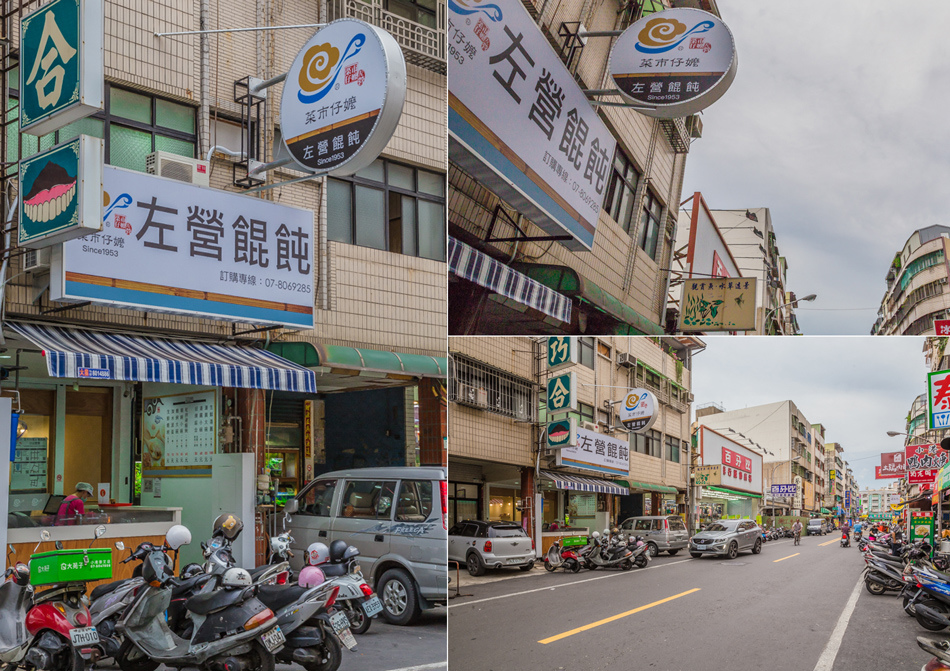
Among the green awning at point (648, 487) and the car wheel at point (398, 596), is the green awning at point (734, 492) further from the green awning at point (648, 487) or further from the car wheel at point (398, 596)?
Answer: the car wheel at point (398, 596)

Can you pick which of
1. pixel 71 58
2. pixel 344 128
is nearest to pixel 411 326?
pixel 344 128

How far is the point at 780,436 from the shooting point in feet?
10.7

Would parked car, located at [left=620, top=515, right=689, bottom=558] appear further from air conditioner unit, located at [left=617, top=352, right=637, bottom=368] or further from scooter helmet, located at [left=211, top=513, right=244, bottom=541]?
scooter helmet, located at [left=211, top=513, right=244, bottom=541]

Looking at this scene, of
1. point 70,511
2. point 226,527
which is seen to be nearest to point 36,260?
point 70,511

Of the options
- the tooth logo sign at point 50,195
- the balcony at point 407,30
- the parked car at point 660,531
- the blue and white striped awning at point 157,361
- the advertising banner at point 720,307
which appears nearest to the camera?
the parked car at point 660,531

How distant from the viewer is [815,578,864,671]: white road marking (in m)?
2.77

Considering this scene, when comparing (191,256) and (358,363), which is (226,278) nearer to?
(191,256)

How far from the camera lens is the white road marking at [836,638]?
2.77 meters

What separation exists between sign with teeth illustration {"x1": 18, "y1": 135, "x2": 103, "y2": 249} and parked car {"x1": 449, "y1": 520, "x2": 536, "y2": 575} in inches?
205

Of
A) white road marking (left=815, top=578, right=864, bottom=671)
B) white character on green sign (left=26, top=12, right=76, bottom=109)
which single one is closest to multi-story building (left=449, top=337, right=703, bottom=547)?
white road marking (left=815, top=578, right=864, bottom=671)

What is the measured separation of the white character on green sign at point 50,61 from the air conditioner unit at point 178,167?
1912 mm

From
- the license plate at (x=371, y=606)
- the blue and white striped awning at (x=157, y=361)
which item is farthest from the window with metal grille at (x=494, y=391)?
the blue and white striped awning at (x=157, y=361)

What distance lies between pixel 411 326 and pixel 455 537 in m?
9.44

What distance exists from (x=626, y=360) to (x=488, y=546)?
1012 millimetres
